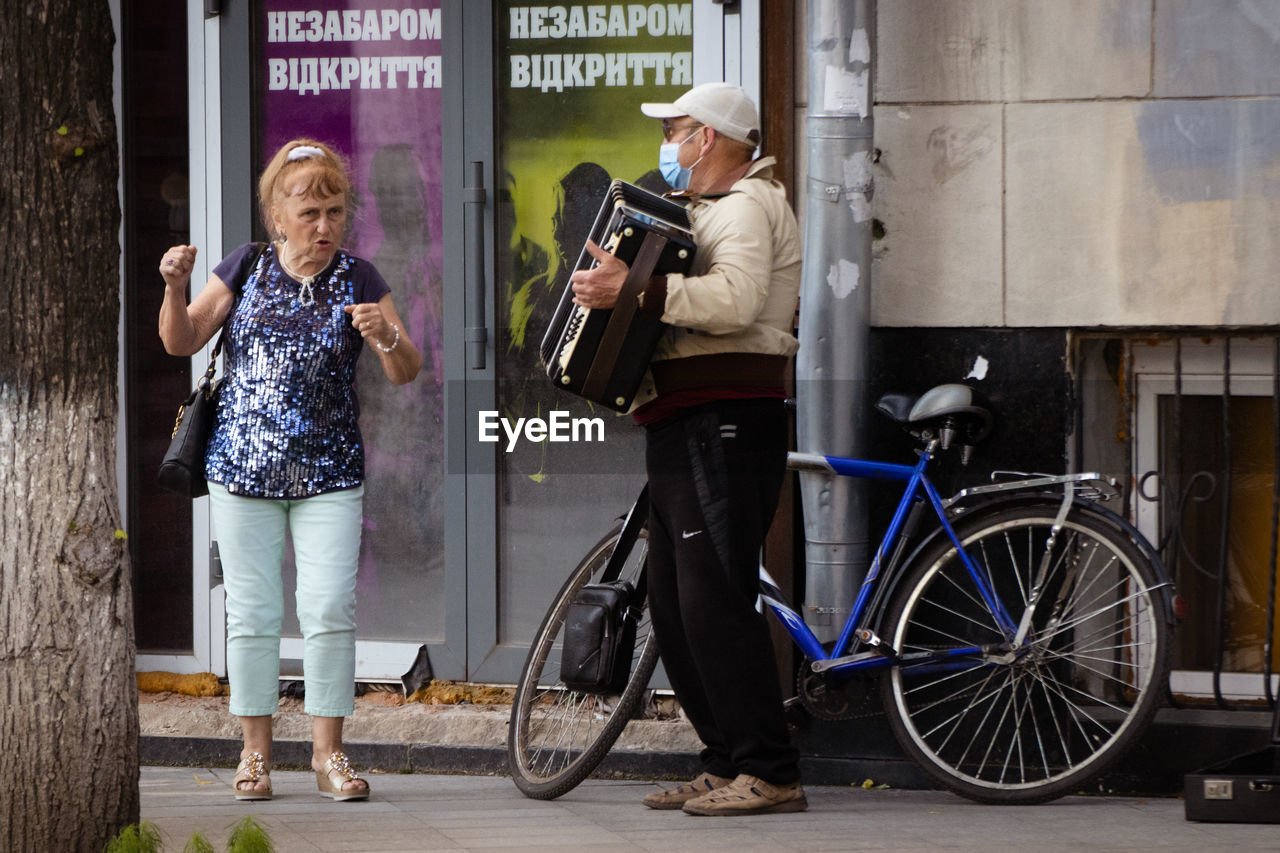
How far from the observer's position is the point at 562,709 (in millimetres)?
4914

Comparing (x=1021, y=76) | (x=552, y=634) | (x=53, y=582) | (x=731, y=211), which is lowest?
(x=552, y=634)

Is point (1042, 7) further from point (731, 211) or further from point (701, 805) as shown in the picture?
point (701, 805)

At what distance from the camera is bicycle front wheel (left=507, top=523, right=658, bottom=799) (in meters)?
4.67

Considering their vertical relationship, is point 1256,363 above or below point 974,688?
above

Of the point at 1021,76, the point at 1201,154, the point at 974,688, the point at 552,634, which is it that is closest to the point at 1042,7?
the point at 1021,76

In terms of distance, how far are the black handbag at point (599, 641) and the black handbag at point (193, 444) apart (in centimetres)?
118

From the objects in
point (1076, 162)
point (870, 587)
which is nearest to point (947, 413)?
point (870, 587)

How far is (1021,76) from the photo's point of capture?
5.05 meters

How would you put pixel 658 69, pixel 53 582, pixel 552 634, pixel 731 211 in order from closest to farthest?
pixel 53 582, pixel 731 211, pixel 552 634, pixel 658 69

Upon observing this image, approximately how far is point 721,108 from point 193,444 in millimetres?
1820

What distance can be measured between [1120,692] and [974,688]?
530 mm

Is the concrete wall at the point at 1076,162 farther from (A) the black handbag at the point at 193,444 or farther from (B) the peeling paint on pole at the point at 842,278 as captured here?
(A) the black handbag at the point at 193,444

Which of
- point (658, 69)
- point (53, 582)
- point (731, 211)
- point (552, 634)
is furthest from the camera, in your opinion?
point (658, 69)

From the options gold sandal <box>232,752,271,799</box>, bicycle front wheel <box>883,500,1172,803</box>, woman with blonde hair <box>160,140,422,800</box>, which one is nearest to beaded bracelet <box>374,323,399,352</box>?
woman with blonde hair <box>160,140,422,800</box>
